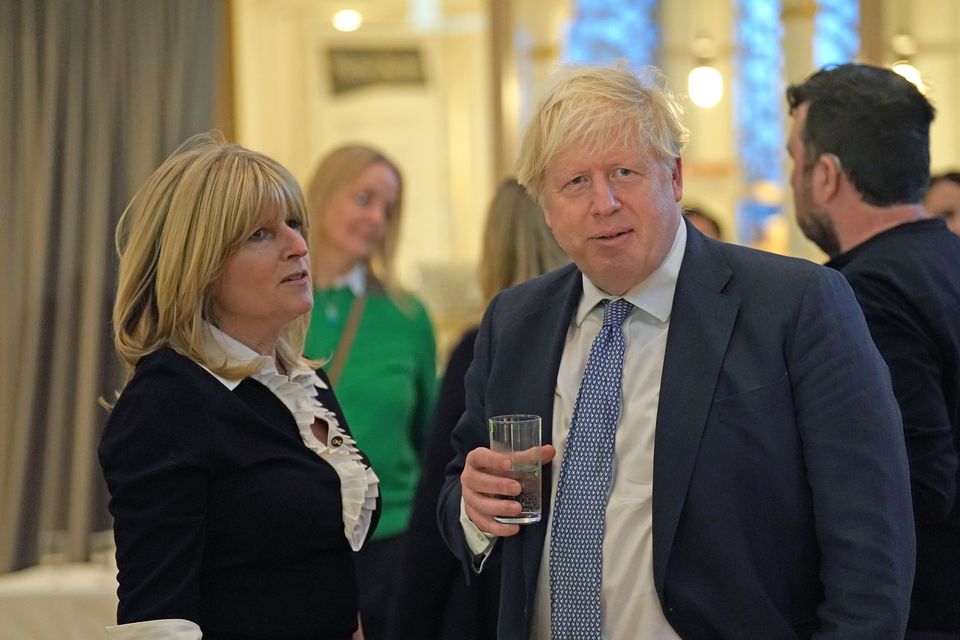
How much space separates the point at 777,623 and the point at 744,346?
1.44ft

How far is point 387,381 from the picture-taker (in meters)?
3.81

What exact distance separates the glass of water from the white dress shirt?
11cm

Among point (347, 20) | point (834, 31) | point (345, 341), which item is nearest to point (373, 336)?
point (345, 341)

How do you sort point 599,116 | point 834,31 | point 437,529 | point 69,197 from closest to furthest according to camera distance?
1. point 599,116
2. point 437,529
3. point 69,197
4. point 834,31

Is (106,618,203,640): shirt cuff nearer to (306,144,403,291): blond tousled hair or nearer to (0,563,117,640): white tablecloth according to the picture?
(0,563,117,640): white tablecloth

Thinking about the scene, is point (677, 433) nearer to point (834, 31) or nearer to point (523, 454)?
point (523, 454)

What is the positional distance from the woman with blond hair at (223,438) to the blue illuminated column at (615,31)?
8492mm

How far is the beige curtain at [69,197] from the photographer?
302 cm

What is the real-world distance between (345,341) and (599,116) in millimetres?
1951

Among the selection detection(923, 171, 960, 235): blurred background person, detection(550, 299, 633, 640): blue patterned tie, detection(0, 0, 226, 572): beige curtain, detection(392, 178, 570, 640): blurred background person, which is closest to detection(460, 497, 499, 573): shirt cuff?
detection(550, 299, 633, 640): blue patterned tie

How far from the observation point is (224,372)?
211 cm

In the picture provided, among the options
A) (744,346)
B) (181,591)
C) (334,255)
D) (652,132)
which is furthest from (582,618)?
(334,255)

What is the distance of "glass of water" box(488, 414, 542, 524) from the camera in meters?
1.96

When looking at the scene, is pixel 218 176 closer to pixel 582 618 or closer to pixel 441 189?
pixel 582 618
